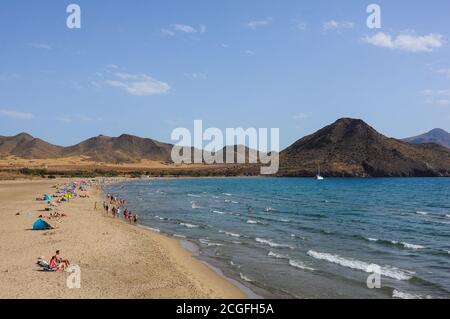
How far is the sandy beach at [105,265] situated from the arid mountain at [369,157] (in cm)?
14947

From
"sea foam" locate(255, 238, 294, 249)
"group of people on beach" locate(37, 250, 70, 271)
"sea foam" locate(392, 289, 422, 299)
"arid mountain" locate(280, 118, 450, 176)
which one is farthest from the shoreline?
"arid mountain" locate(280, 118, 450, 176)

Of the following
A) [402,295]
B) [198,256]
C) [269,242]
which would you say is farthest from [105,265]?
[402,295]

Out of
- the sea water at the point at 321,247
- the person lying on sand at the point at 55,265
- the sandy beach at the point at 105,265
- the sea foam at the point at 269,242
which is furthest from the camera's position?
the sea foam at the point at 269,242

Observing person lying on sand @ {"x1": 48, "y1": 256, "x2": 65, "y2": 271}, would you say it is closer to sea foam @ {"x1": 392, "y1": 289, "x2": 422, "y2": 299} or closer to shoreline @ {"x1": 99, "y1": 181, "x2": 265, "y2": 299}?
shoreline @ {"x1": 99, "y1": 181, "x2": 265, "y2": 299}

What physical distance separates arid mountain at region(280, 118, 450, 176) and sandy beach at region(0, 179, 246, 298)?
490 feet

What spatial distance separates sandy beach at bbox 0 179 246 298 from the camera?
17609mm

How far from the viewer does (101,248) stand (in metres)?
26.6

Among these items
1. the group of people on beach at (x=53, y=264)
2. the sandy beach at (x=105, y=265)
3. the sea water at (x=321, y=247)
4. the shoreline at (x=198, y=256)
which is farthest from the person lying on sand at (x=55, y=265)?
the sea water at (x=321, y=247)

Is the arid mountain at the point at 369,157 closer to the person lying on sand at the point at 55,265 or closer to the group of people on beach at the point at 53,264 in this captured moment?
the group of people on beach at the point at 53,264

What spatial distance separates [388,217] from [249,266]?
29.1 m

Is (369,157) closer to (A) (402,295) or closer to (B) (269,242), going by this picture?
(B) (269,242)

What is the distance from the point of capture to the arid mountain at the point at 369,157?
171 m

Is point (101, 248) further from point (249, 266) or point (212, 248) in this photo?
point (249, 266)

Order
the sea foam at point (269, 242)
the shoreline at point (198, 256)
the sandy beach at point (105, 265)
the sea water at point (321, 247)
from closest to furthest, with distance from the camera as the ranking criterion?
the sandy beach at point (105, 265) → the shoreline at point (198, 256) → the sea water at point (321, 247) → the sea foam at point (269, 242)
